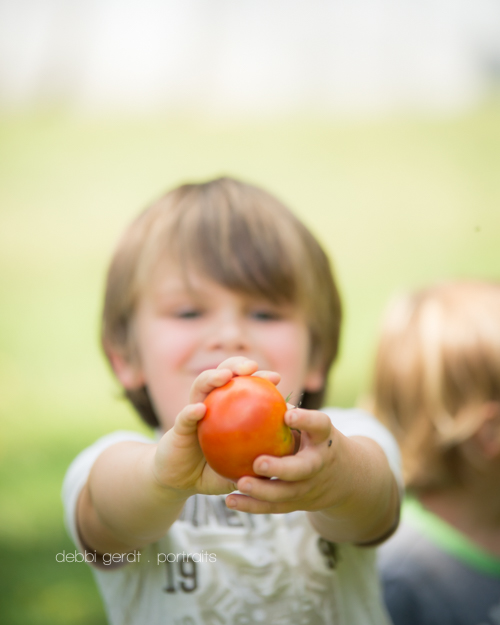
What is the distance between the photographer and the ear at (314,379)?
5.50ft

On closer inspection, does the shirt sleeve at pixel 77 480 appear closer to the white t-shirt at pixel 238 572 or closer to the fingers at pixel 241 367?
the white t-shirt at pixel 238 572

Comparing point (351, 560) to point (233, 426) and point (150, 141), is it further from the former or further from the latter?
point (150, 141)

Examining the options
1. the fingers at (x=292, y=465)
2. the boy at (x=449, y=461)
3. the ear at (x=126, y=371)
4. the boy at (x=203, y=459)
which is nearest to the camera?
the fingers at (x=292, y=465)

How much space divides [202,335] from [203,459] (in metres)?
0.56

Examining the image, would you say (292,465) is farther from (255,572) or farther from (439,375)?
(439,375)

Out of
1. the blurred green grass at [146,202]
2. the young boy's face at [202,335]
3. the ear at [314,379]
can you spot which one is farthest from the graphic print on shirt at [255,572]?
the blurred green grass at [146,202]

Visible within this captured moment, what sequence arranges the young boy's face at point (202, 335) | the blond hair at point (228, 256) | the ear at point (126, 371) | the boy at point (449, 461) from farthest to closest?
the boy at point (449, 461) < the ear at point (126, 371) < the blond hair at point (228, 256) < the young boy's face at point (202, 335)

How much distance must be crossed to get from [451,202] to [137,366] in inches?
202

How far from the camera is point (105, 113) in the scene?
6.36m

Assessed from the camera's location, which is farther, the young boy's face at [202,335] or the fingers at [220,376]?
the young boy's face at [202,335]

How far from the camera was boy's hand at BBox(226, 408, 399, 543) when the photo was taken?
0.80 meters

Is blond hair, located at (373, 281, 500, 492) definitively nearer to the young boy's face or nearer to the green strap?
the green strap

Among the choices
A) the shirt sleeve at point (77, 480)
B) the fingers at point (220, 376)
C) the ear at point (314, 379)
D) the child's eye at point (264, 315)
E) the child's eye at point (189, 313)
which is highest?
the fingers at point (220, 376)

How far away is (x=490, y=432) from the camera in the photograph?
81.6 inches
